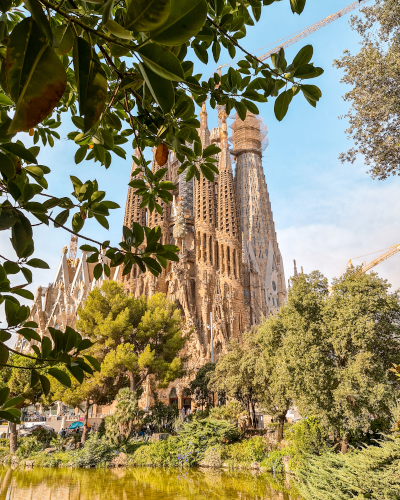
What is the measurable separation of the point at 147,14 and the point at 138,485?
1203 cm

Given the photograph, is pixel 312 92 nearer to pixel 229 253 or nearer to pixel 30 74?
pixel 30 74

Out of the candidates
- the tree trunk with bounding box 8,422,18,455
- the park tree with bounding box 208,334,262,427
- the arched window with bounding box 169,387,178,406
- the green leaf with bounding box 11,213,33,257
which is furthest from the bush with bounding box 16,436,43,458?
the green leaf with bounding box 11,213,33,257

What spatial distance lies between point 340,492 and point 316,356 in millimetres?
3306

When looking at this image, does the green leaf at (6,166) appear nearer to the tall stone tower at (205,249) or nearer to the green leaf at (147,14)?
the green leaf at (147,14)

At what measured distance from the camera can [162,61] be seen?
58cm

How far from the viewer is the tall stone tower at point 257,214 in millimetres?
32812

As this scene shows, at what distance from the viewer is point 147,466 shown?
1298cm

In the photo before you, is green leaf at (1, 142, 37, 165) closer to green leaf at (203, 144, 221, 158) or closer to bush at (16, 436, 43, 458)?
green leaf at (203, 144, 221, 158)

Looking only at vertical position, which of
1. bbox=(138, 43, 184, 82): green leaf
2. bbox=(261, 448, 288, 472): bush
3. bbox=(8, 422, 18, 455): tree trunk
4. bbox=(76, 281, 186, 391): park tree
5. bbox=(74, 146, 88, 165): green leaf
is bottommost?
bbox=(261, 448, 288, 472): bush

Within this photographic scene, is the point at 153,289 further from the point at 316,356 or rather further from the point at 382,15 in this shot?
the point at 382,15

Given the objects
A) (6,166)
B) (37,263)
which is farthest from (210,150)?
(6,166)

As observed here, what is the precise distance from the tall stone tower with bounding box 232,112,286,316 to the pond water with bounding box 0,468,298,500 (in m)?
20.9

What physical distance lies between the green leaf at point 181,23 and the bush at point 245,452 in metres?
13.5

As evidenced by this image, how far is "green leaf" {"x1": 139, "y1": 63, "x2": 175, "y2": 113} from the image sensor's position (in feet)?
1.98
